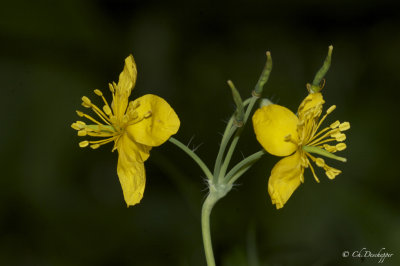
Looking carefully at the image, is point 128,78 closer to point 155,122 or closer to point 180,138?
point 155,122

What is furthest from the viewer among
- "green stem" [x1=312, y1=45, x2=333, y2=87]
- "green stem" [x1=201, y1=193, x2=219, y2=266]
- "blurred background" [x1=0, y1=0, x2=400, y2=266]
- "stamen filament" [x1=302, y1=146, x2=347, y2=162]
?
"blurred background" [x1=0, y1=0, x2=400, y2=266]

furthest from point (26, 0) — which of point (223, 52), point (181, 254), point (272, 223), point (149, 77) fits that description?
point (272, 223)

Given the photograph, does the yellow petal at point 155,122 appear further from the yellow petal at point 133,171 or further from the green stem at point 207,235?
the green stem at point 207,235

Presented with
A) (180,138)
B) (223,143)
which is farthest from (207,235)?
(180,138)

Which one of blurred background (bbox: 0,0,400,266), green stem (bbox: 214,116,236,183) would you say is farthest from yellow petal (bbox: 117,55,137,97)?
blurred background (bbox: 0,0,400,266)

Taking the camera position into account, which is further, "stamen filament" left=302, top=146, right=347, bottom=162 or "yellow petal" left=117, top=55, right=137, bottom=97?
"yellow petal" left=117, top=55, right=137, bottom=97

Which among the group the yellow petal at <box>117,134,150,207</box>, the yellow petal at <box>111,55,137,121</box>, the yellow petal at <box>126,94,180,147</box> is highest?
the yellow petal at <box>111,55,137,121</box>

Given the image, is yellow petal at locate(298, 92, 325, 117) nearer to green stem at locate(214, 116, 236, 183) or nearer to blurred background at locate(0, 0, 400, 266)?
green stem at locate(214, 116, 236, 183)
